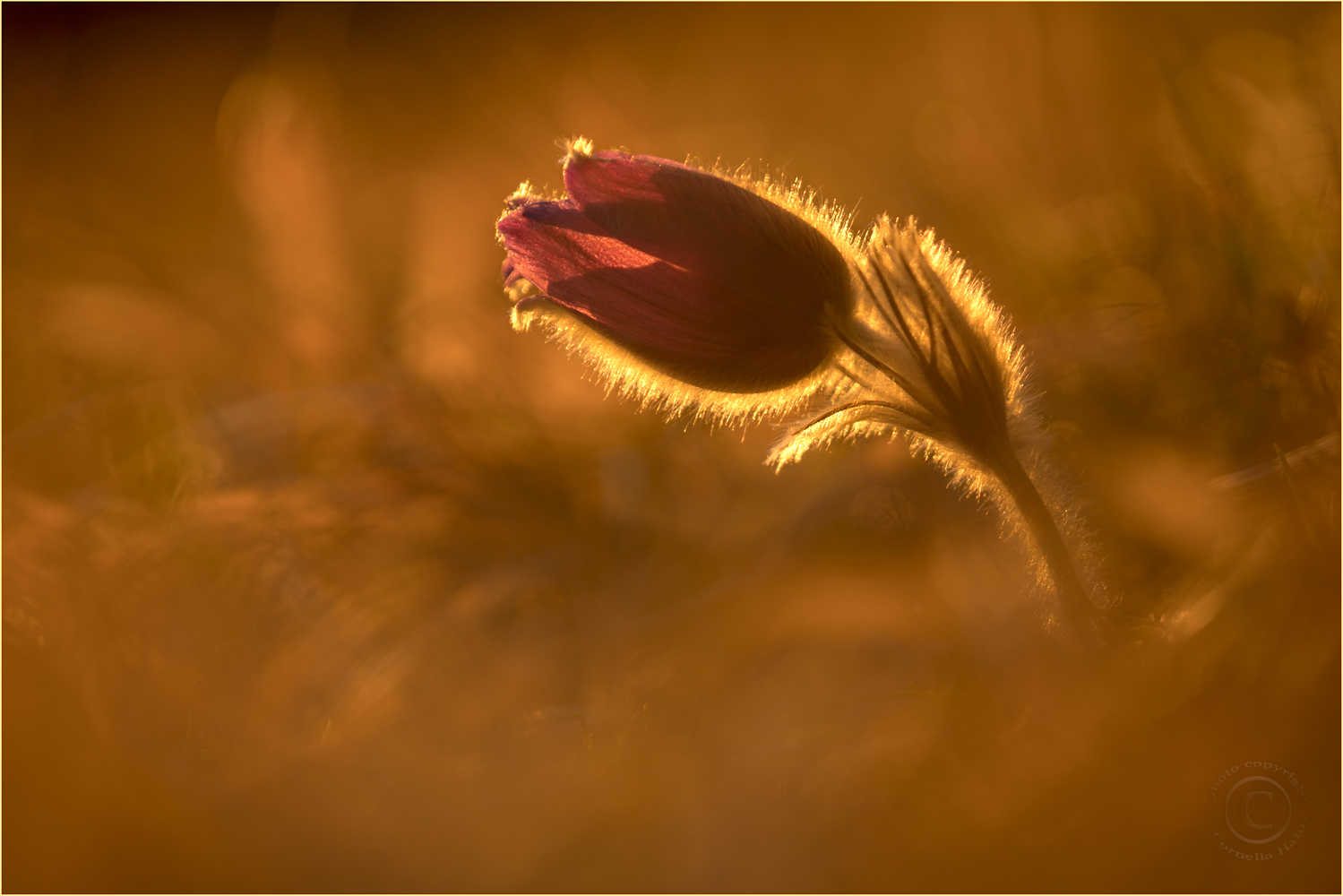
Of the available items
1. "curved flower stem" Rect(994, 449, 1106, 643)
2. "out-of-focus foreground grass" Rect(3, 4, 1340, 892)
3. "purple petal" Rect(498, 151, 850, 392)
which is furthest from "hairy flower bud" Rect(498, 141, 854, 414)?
"out-of-focus foreground grass" Rect(3, 4, 1340, 892)

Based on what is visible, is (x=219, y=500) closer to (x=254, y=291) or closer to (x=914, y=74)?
(x=254, y=291)

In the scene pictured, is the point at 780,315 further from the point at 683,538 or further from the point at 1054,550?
the point at 683,538

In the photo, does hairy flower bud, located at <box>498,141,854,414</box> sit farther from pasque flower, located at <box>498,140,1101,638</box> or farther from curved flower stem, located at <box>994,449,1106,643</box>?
curved flower stem, located at <box>994,449,1106,643</box>

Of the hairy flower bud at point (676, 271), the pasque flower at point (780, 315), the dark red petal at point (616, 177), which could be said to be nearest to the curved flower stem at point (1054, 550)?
the pasque flower at point (780, 315)

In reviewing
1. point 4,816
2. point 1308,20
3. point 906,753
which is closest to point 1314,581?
point 906,753

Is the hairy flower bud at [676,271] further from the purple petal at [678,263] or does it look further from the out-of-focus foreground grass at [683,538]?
the out-of-focus foreground grass at [683,538]

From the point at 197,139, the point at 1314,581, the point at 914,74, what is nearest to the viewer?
the point at 1314,581
